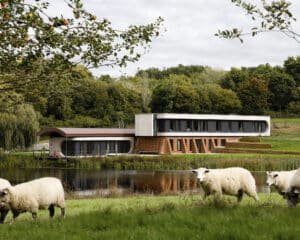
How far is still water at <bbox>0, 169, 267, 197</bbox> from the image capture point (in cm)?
2172

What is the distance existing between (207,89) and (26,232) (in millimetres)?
55152

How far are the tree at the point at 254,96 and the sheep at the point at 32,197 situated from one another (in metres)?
51.9

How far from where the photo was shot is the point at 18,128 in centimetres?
3691

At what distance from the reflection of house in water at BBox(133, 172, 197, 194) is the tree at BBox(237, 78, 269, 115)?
3226 cm

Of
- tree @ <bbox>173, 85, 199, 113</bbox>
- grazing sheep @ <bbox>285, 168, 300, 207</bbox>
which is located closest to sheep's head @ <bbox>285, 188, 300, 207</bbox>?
grazing sheep @ <bbox>285, 168, 300, 207</bbox>

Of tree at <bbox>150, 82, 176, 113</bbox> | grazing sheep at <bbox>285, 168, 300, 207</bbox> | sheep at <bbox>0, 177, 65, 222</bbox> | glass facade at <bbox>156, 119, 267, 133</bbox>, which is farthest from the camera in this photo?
tree at <bbox>150, 82, 176, 113</bbox>

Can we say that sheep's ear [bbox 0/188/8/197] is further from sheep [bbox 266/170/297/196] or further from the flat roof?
the flat roof

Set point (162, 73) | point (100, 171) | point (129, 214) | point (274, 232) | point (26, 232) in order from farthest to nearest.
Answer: point (162, 73)
point (100, 171)
point (129, 214)
point (26, 232)
point (274, 232)

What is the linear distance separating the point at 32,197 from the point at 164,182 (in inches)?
666

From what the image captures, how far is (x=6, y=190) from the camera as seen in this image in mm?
8500

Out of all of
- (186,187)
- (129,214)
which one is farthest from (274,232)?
(186,187)

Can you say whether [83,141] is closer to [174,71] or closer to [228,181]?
[228,181]

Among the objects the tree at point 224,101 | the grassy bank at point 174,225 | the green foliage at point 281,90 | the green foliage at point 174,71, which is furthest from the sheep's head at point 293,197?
the green foliage at point 174,71

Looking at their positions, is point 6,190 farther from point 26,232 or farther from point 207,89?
point 207,89
